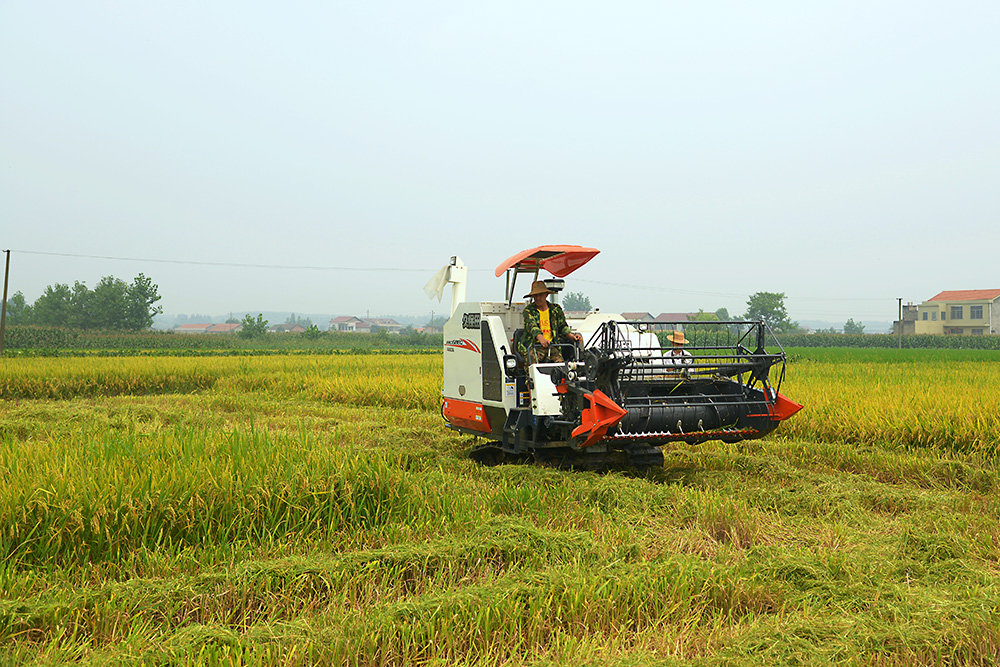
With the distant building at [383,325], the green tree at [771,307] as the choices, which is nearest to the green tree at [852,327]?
the green tree at [771,307]

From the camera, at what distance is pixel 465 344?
335 inches

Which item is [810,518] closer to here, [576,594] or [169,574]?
[576,594]

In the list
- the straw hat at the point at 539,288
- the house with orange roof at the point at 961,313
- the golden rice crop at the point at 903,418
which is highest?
the house with orange roof at the point at 961,313

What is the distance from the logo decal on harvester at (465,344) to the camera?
828 centimetres

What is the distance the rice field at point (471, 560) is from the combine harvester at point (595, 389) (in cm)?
49

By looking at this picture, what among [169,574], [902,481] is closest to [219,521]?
[169,574]

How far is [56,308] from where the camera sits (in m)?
84.4

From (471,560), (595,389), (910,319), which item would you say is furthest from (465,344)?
(910,319)

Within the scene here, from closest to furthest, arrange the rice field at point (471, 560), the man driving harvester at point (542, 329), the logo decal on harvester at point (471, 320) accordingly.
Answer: the rice field at point (471, 560)
the man driving harvester at point (542, 329)
the logo decal on harvester at point (471, 320)

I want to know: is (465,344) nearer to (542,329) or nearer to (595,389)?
(542,329)

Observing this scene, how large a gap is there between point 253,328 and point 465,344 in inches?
2504

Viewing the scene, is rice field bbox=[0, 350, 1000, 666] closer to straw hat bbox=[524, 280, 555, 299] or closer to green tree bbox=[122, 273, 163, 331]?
straw hat bbox=[524, 280, 555, 299]

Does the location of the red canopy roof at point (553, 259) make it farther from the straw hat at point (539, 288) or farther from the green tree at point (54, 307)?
the green tree at point (54, 307)

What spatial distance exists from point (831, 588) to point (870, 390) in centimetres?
896
